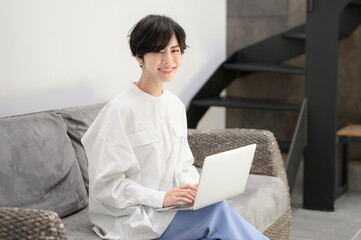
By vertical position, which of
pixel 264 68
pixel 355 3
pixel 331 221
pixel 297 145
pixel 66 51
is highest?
pixel 355 3

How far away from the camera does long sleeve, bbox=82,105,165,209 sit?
2.24m

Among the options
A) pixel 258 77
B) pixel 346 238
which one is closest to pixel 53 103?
pixel 346 238

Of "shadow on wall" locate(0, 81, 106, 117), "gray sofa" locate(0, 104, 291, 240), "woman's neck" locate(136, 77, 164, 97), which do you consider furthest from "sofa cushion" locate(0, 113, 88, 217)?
"woman's neck" locate(136, 77, 164, 97)

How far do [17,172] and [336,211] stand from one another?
2.43m

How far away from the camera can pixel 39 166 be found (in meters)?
2.55

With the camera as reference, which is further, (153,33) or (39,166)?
(39,166)

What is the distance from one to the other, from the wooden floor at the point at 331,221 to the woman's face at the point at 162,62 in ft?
5.64

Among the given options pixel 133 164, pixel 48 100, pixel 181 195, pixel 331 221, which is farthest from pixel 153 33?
pixel 331 221

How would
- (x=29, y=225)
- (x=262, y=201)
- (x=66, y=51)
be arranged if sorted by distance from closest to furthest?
(x=29, y=225) → (x=262, y=201) → (x=66, y=51)

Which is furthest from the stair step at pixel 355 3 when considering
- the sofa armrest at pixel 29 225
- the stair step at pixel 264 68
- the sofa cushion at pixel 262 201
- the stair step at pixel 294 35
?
the sofa armrest at pixel 29 225

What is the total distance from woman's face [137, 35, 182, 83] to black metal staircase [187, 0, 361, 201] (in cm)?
203

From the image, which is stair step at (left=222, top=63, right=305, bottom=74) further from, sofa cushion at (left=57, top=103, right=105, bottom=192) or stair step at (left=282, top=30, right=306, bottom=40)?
sofa cushion at (left=57, top=103, right=105, bottom=192)

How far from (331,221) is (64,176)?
199 cm

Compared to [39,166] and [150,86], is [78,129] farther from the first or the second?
[150,86]
